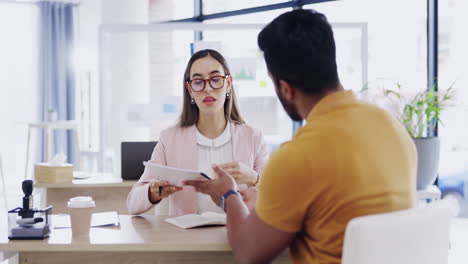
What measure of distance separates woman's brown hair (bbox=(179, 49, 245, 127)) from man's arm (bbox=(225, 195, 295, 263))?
1.06 meters

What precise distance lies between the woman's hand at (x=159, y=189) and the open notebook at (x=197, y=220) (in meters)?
0.11

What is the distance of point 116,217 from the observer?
7.12 ft

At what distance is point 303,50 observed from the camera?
1.45 meters

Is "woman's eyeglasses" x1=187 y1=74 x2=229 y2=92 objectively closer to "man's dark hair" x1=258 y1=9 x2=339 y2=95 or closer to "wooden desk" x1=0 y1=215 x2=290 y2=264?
"wooden desk" x1=0 y1=215 x2=290 y2=264

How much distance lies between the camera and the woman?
2.53 meters

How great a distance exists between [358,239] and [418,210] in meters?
0.18

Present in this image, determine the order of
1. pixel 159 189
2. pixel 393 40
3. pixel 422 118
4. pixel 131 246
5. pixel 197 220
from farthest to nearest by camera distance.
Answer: pixel 393 40, pixel 422 118, pixel 159 189, pixel 197 220, pixel 131 246

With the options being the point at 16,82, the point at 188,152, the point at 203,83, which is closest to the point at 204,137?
the point at 188,152

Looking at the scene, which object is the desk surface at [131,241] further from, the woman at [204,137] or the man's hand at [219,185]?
the woman at [204,137]

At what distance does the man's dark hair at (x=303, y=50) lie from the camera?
145 centimetres

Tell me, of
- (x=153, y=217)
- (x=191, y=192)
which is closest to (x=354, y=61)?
(x=191, y=192)

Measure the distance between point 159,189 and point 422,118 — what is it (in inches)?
85.8

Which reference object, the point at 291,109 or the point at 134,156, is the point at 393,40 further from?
the point at 291,109

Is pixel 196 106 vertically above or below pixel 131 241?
above
